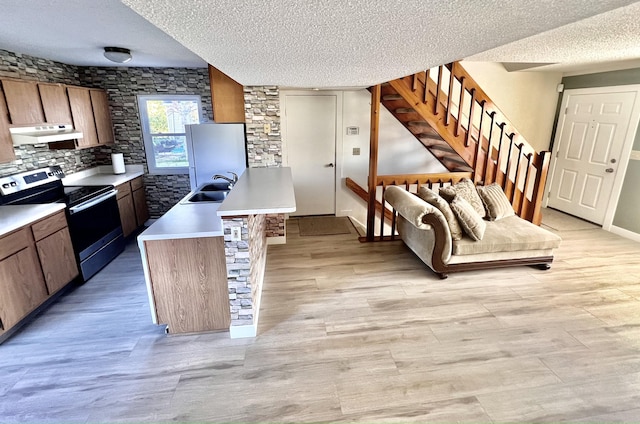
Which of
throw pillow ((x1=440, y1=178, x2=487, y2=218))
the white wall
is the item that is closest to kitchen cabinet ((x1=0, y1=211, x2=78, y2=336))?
throw pillow ((x1=440, y1=178, x2=487, y2=218))

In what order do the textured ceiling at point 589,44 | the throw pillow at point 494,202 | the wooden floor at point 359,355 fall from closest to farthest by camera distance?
1. the wooden floor at point 359,355
2. the textured ceiling at point 589,44
3. the throw pillow at point 494,202

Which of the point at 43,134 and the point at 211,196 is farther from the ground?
the point at 43,134

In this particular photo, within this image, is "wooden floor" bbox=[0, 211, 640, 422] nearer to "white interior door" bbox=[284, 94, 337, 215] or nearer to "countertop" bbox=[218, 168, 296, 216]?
"countertop" bbox=[218, 168, 296, 216]

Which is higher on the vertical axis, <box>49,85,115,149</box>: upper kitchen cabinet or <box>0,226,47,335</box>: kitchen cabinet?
<box>49,85,115,149</box>: upper kitchen cabinet

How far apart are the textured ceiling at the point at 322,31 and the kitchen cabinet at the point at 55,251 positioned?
5.11ft

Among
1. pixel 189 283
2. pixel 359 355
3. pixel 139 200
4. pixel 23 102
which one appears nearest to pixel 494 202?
pixel 359 355

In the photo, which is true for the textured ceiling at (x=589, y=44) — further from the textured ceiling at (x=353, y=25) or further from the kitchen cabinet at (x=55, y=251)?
the kitchen cabinet at (x=55, y=251)

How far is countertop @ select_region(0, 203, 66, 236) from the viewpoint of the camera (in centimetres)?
235

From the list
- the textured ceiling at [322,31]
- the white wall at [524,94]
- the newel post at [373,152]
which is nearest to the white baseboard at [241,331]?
the textured ceiling at [322,31]

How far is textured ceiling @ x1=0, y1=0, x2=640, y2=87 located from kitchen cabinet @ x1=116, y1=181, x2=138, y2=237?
154 centimetres

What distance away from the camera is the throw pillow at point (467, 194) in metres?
3.46

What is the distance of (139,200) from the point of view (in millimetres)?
4391

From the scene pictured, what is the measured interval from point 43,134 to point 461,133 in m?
4.66

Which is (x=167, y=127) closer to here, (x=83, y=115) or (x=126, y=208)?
(x=83, y=115)
